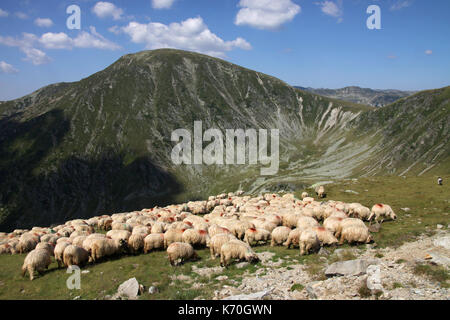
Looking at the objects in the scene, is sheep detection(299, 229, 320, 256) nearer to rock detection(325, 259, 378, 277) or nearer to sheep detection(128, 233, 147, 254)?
rock detection(325, 259, 378, 277)

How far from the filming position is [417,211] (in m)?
34.8

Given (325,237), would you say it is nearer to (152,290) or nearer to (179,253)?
(179,253)

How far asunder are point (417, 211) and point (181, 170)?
157302 mm

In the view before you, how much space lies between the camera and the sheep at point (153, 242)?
1070 inches

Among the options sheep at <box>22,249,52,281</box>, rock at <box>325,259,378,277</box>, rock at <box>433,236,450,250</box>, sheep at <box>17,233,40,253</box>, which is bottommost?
sheep at <box>17,233,40,253</box>

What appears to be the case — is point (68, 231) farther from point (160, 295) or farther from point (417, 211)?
point (417, 211)

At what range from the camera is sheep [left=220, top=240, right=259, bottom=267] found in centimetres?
2197

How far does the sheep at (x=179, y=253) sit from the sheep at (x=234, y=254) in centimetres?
304

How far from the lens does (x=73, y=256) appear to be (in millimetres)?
23984

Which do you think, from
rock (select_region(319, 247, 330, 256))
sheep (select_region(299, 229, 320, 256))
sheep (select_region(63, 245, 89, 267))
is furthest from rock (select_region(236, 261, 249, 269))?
sheep (select_region(63, 245, 89, 267))

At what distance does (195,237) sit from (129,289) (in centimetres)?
1049

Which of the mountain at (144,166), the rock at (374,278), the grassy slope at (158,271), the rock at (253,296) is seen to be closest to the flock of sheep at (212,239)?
the grassy slope at (158,271)

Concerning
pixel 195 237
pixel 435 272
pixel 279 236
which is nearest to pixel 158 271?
pixel 195 237

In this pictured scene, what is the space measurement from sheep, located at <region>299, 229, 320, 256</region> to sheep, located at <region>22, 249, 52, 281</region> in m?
21.3
